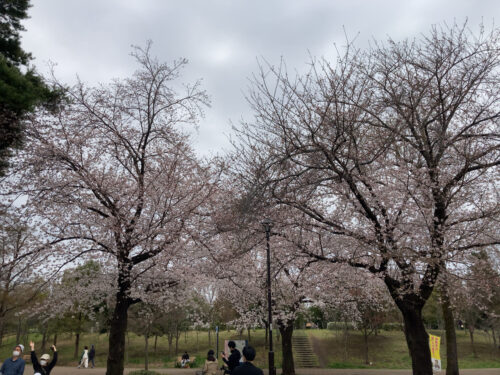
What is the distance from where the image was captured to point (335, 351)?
28.1 m

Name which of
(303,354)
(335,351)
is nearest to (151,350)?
(303,354)

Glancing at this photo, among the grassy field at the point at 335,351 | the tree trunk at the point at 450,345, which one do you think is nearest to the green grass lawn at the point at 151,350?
the grassy field at the point at 335,351

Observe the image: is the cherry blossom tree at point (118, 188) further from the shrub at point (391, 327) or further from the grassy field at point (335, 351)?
the shrub at point (391, 327)

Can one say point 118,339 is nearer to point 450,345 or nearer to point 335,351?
point 450,345

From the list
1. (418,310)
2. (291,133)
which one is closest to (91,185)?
(291,133)

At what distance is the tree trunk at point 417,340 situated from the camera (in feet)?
29.9

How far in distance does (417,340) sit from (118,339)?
9.06 m

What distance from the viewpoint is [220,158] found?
546 inches

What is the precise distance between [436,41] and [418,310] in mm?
6734

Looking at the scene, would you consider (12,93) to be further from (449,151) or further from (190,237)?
(449,151)

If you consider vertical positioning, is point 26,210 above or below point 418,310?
above

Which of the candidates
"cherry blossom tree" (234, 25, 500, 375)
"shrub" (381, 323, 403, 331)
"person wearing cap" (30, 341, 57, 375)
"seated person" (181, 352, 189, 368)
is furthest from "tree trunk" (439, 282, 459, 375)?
"shrub" (381, 323, 403, 331)

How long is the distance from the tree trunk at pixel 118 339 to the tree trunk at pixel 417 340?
862 cm

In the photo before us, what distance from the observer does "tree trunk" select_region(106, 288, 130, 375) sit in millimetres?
11984
